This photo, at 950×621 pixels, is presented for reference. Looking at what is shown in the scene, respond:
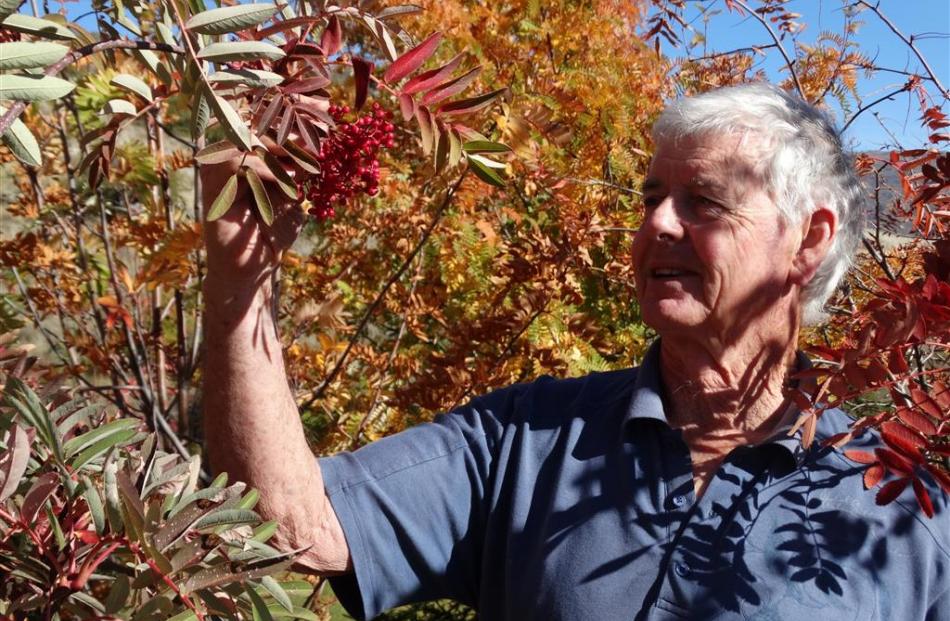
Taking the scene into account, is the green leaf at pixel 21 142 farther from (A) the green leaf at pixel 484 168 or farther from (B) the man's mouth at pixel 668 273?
(B) the man's mouth at pixel 668 273

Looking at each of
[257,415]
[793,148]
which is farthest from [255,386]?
[793,148]

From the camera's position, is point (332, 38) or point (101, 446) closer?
point (101, 446)

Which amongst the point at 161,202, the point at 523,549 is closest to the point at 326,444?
the point at 161,202

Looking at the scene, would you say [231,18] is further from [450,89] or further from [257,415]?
[257,415]

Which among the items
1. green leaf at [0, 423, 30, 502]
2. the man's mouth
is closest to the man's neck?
the man's mouth

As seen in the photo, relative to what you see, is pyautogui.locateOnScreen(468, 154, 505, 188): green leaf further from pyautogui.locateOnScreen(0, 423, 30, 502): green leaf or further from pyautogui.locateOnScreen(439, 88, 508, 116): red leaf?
pyautogui.locateOnScreen(0, 423, 30, 502): green leaf

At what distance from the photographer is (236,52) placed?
1.04 m

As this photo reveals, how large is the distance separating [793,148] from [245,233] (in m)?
1.16

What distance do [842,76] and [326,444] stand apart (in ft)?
8.14

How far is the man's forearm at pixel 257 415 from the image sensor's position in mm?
1530

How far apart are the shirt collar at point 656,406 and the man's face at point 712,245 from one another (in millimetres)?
122

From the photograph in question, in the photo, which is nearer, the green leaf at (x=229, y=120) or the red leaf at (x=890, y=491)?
the green leaf at (x=229, y=120)

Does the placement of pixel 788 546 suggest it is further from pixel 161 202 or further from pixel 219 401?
pixel 161 202

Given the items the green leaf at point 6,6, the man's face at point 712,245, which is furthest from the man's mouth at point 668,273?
the green leaf at point 6,6
